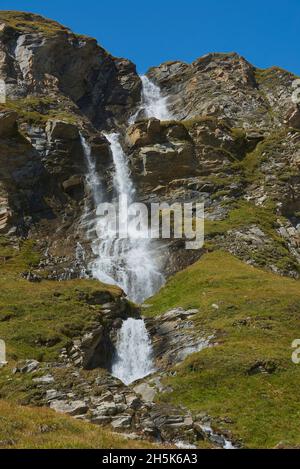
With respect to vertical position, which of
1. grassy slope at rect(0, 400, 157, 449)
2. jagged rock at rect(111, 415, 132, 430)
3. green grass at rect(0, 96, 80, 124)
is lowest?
jagged rock at rect(111, 415, 132, 430)

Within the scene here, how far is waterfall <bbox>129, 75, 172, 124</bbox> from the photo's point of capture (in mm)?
113938

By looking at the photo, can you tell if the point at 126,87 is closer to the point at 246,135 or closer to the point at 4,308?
the point at 246,135

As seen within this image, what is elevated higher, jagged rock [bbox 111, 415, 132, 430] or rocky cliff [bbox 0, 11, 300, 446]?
rocky cliff [bbox 0, 11, 300, 446]

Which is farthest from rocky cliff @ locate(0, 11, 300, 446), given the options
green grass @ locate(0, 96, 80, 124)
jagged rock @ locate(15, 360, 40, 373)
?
green grass @ locate(0, 96, 80, 124)

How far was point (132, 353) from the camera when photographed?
40.6 metres

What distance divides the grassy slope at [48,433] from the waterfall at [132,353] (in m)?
18.4

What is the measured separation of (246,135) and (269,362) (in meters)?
62.7

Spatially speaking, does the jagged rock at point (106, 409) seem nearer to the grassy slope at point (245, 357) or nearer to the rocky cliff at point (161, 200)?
the rocky cliff at point (161, 200)

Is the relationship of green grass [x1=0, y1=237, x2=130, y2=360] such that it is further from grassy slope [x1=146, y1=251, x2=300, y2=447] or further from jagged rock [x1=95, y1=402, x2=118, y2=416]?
jagged rock [x1=95, y1=402, x2=118, y2=416]

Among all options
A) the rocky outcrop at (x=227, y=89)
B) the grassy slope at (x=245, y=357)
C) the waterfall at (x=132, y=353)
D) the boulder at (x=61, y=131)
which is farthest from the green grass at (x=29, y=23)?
the waterfall at (x=132, y=353)

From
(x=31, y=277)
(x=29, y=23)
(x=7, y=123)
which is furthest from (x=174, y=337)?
(x=29, y=23)

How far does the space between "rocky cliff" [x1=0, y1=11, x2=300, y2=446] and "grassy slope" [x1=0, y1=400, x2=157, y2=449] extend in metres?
3.63

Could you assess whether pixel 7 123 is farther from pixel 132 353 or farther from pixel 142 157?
pixel 132 353

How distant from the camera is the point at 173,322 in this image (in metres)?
42.7
